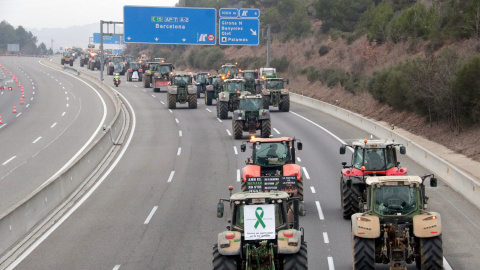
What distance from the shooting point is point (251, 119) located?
3969 cm

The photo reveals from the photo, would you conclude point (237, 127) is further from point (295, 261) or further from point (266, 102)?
point (295, 261)

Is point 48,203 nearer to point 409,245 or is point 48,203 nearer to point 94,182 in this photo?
point 94,182

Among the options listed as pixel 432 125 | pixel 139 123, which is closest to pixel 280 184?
pixel 432 125

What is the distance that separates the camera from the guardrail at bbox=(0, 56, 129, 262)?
1925cm

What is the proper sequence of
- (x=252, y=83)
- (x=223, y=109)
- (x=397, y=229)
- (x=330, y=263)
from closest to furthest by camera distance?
(x=397, y=229) → (x=330, y=263) → (x=223, y=109) → (x=252, y=83)

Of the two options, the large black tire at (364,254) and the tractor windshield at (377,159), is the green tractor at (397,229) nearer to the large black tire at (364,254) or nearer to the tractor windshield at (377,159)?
the large black tire at (364,254)

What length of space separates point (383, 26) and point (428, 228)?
59.5 m

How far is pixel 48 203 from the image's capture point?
78.0 ft

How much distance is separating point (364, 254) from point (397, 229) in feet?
2.92

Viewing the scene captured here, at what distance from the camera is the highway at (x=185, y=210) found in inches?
715

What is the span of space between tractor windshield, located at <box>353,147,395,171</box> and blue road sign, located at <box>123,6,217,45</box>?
1564 inches

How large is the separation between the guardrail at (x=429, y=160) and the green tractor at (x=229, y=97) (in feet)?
22.7

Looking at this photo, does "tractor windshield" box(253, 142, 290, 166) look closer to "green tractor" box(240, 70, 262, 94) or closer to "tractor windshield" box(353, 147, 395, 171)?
"tractor windshield" box(353, 147, 395, 171)

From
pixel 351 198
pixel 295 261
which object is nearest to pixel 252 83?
pixel 351 198
